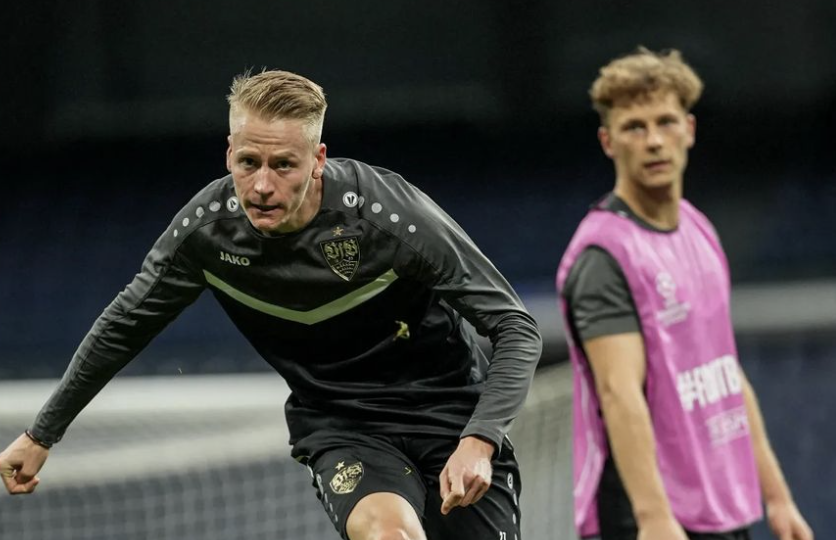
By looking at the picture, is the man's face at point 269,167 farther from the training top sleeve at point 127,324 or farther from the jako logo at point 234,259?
the training top sleeve at point 127,324

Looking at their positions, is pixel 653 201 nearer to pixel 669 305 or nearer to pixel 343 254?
pixel 669 305

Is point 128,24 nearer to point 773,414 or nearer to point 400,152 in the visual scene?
point 400,152

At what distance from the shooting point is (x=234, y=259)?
10.5 feet

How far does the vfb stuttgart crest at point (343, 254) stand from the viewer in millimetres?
3143

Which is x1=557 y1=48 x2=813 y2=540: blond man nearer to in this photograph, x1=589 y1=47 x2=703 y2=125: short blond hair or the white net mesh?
x1=589 y1=47 x2=703 y2=125: short blond hair

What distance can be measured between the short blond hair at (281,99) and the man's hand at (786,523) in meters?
1.34

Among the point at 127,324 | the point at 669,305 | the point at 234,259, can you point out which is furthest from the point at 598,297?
the point at 127,324

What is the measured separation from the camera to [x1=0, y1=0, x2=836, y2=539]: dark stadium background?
9773 mm

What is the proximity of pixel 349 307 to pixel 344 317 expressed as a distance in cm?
3

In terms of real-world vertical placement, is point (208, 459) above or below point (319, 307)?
below

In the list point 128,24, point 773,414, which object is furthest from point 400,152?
point 773,414

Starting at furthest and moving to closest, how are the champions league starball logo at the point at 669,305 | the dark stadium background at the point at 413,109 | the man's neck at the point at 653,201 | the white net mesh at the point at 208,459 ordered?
the dark stadium background at the point at 413,109 → the white net mesh at the point at 208,459 → the man's neck at the point at 653,201 → the champions league starball logo at the point at 669,305

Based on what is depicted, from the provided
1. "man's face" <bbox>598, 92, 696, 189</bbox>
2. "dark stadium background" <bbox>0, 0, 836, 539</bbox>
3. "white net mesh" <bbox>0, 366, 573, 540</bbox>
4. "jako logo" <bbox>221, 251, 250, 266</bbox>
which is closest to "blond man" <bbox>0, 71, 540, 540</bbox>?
"jako logo" <bbox>221, 251, 250, 266</bbox>

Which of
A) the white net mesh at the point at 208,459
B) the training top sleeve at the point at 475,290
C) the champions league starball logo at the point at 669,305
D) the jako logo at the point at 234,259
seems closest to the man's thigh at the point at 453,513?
the training top sleeve at the point at 475,290
